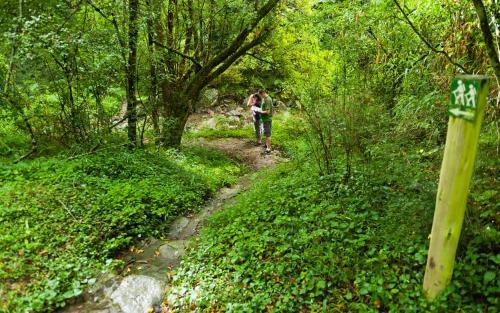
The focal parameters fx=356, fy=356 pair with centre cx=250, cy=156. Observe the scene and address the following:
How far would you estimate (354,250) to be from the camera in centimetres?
367

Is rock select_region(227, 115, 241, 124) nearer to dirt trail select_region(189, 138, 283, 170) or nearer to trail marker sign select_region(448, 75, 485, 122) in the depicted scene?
dirt trail select_region(189, 138, 283, 170)

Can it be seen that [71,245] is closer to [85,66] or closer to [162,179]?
[162,179]

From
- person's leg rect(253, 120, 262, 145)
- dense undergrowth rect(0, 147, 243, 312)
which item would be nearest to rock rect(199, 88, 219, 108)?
person's leg rect(253, 120, 262, 145)

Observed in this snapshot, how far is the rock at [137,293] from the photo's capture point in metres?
3.89

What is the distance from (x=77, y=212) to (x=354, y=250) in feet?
13.1

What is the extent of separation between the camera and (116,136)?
775 centimetres

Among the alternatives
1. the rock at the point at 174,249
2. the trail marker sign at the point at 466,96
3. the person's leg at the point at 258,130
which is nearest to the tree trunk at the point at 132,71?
the rock at the point at 174,249

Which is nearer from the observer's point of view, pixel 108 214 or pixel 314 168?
pixel 108 214

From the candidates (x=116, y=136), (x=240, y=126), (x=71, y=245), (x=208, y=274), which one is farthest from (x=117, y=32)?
(x=240, y=126)

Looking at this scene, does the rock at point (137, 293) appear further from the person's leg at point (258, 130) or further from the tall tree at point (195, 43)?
the person's leg at point (258, 130)

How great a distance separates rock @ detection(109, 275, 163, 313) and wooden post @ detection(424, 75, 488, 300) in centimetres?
290

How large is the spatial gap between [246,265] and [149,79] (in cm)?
525

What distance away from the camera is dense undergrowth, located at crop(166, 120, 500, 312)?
3047mm

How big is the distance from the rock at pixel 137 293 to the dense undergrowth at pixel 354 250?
22 centimetres
